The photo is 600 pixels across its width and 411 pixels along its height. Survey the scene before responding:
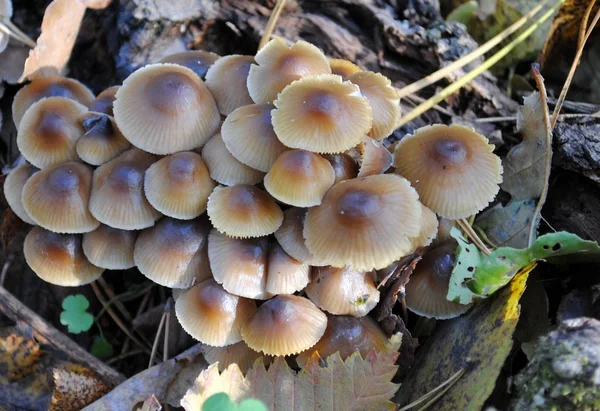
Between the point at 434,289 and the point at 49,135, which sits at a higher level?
the point at 49,135

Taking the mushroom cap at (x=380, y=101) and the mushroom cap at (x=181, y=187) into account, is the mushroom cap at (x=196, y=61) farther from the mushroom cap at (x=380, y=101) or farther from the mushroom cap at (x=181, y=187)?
the mushroom cap at (x=380, y=101)

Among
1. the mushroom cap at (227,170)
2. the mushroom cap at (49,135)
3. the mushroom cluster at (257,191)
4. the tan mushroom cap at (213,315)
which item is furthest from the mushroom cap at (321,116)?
the mushroom cap at (49,135)

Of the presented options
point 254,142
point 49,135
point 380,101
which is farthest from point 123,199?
point 380,101

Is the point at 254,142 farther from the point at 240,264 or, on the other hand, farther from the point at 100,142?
the point at 100,142

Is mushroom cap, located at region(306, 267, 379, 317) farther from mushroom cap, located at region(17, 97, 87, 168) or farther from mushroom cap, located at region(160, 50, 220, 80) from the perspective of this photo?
mushroom cap, located at region(17, 97, 87, 168)

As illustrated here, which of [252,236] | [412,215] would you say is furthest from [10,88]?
[412,215]

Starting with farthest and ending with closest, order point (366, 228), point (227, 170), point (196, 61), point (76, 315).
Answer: point (76, 315)
point (196, 61)
point (227, 170)
point (366, 228)
